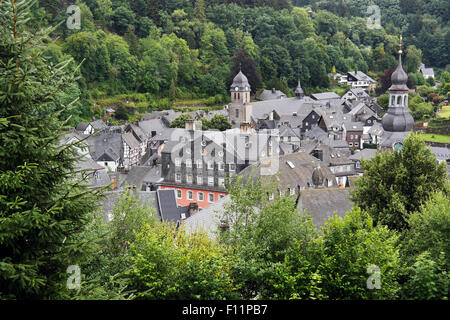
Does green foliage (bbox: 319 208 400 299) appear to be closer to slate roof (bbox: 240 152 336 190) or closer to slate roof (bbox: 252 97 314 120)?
slate roof (bbox: 240 152 336 190)

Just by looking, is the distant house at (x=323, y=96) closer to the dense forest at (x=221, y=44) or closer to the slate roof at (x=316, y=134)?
the dense forest at (x=221, y=44)

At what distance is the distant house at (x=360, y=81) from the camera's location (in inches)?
4616

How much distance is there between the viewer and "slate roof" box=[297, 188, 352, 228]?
22.7m

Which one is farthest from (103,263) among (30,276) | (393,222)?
(393,222)

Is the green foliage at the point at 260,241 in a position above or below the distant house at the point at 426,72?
below

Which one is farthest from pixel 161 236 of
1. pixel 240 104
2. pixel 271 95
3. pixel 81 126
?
pixel 271 95

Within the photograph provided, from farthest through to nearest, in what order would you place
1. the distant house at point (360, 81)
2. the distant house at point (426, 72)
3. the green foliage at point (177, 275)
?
1. the distant house at point (426, 72)
2. the distant house at point (360, 81)
3. the green foliage at point (177, 275)

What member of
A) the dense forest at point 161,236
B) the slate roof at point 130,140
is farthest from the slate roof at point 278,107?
the dense forest at point 161,236

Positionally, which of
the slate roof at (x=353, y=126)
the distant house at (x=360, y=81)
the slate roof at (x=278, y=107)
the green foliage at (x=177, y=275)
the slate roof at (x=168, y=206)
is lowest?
the slate roof at (x=168, y=206)

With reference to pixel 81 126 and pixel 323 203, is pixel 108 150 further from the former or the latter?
pixel 323 203

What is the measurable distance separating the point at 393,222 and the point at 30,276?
47.6ft

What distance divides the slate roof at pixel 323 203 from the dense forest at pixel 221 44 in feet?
143

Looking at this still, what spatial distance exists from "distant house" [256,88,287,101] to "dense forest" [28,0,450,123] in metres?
3.34
